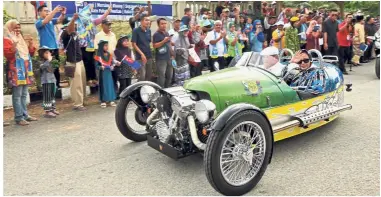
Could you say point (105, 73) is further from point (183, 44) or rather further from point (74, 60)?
point (183, 44)

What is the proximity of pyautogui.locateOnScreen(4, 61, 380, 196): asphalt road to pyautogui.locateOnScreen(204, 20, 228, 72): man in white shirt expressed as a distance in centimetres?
391

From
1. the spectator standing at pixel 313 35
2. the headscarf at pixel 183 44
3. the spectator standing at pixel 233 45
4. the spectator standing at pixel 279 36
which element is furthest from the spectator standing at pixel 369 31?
the headscarf at pixel 183 44

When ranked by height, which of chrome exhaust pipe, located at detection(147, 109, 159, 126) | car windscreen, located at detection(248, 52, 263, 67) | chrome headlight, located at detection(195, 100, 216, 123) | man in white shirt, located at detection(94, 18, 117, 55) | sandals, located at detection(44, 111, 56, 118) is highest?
man in white shirt, located at detection(94, 18, 117, 55)

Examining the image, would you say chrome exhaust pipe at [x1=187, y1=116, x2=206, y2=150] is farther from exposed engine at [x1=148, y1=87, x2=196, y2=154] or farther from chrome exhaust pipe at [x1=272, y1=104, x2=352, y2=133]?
chrome exhaust pipe at [x1=272, y1=104, x2=352, y2=133]

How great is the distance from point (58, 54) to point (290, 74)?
5047 millimetres

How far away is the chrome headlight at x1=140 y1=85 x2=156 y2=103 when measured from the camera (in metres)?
5.31

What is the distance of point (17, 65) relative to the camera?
6703 millimetres

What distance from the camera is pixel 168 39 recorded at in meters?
8.48

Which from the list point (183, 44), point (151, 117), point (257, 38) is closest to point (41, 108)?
point (183, 44)

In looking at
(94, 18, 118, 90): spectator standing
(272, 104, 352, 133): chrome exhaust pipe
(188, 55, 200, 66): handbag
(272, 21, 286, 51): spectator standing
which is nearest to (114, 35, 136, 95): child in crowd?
(94, 18, 118, 90): spectator standing

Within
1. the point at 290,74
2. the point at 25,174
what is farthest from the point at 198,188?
the point at 290,74

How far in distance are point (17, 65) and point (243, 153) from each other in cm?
442

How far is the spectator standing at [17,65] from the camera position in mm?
6578

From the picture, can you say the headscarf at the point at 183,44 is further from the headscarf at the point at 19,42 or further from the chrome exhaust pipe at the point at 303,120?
the chrome exhaust pipe at the point at 303,120
